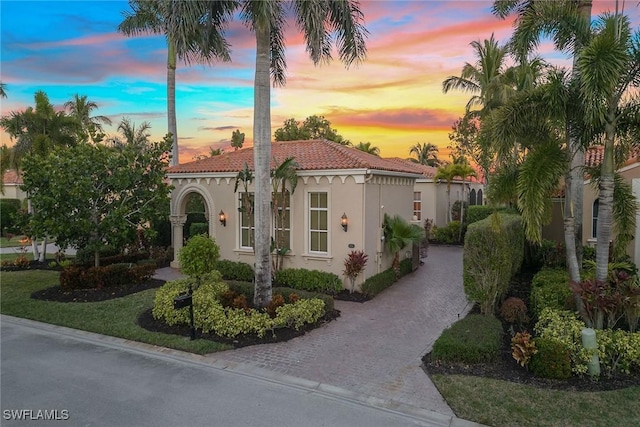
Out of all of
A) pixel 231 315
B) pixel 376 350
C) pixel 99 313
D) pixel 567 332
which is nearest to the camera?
pixel 567 332

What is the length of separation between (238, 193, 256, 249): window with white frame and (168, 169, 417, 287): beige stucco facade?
108mm

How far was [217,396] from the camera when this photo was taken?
6.14 metres

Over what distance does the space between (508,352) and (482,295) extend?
1943 mm

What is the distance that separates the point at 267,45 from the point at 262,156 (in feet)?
8.65

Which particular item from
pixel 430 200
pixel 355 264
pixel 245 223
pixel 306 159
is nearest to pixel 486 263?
pixel 355 264

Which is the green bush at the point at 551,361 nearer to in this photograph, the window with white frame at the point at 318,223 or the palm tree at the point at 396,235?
the window with white frame at the point at 318,223

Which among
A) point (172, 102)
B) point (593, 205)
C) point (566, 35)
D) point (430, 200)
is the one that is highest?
point (172, 102)

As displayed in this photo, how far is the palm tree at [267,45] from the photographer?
29.5ft

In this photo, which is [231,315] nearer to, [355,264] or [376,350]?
[376,350]

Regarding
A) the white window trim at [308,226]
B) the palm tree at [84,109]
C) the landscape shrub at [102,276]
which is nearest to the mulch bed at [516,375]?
the white window trim at [308,226]

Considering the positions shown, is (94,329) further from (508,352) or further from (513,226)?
(513,226)

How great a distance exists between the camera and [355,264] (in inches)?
468

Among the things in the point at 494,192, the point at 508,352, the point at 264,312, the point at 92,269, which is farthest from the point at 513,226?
the point at 92,269

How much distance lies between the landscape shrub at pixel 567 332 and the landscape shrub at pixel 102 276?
1160cm
